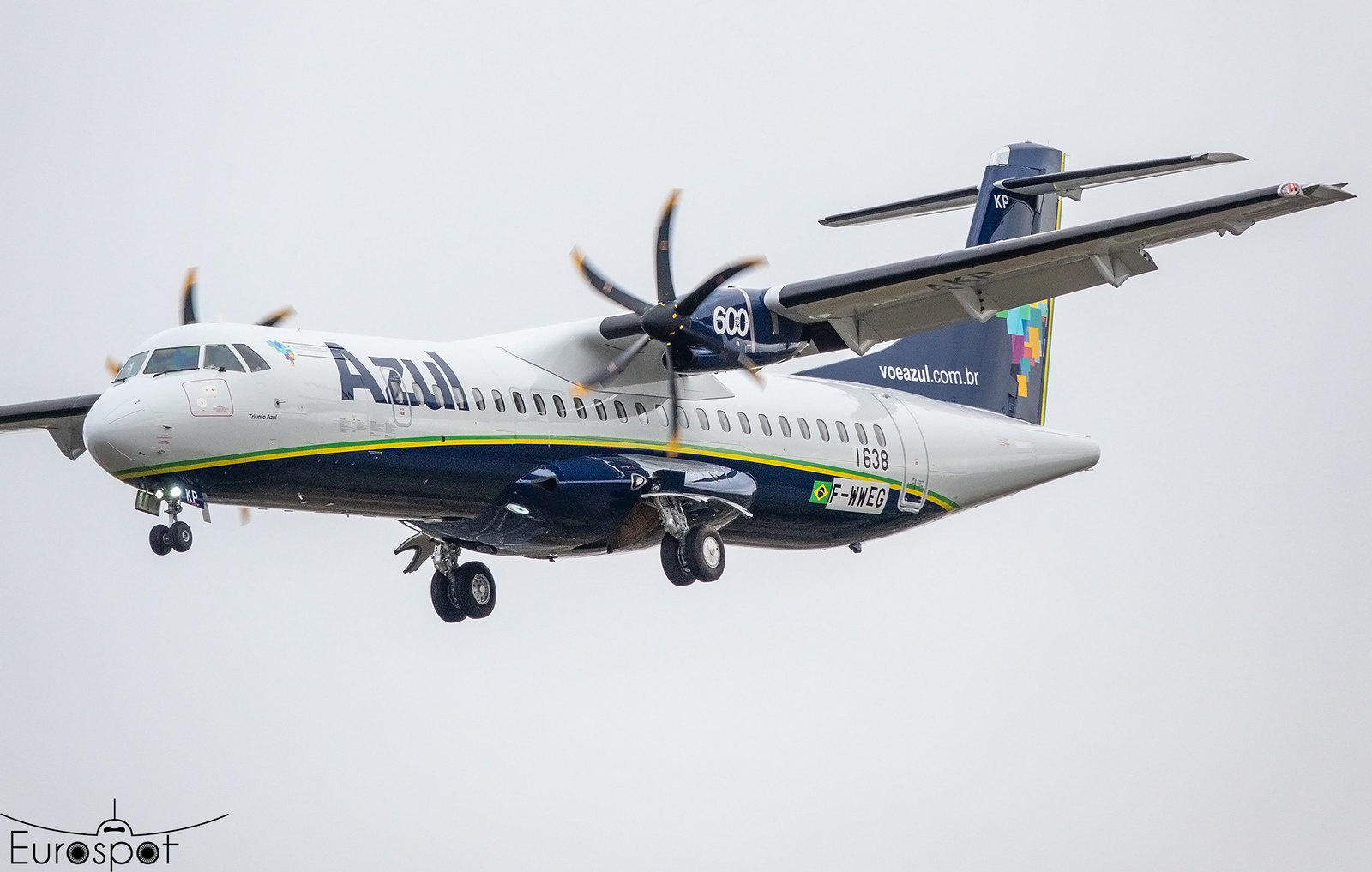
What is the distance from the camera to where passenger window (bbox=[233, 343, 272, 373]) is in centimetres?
1726

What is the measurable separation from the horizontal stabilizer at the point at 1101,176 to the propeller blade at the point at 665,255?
5007mm

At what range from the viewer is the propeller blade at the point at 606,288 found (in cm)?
2064

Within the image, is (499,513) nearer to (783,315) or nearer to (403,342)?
(403,342)

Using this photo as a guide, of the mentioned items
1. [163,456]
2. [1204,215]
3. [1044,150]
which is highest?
[1044,150]

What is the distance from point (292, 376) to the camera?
17.5 meters

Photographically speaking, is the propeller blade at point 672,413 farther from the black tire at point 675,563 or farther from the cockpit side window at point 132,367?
the cockpit side window at point 132,367

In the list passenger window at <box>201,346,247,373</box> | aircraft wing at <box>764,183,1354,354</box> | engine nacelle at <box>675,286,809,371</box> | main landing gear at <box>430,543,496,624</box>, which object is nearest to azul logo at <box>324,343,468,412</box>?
passenger window at <box>201,346,247,373</box>

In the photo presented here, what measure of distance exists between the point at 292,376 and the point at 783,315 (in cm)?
559

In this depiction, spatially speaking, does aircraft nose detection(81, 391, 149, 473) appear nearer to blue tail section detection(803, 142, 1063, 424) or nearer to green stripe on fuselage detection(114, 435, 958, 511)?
green stripe on fuselage detection(114, 435, 958, 511)

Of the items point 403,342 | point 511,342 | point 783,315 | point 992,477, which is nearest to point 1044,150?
point 992,477

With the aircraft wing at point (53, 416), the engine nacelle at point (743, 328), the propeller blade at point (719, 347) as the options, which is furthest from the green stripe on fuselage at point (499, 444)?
the aircraft wing at point (53, 416)

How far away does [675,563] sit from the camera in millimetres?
20703

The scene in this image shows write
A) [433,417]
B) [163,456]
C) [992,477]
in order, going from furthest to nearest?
[992,477] → [433,417] → [163,456]

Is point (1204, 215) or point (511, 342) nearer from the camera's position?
point (1204, 215)
